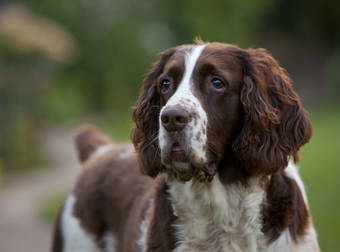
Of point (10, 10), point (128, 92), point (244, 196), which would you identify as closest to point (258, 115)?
point (244, 196)

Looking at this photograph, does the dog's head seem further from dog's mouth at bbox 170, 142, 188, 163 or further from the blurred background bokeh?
the blurred background bokeh

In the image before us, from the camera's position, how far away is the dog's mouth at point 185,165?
3.14m

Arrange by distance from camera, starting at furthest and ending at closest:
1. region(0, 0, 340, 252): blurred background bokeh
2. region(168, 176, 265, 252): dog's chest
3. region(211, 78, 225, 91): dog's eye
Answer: region(0, 0, 340, 252): blurred background bokeh
region(168, 176, 265, 252): dog's chest
region(211, 78, 225, 91): dog's eye

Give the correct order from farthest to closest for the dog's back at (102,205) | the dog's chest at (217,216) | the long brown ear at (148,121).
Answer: the dog's back at (102,205)
the long brown ear at (148,121)
the dog's chest at (217,216)

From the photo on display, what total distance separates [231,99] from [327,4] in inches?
1020

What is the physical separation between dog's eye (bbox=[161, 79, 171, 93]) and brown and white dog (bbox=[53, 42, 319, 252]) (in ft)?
0.04

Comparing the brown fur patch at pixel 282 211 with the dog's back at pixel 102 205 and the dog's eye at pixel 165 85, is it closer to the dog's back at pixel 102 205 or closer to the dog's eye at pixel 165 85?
the dog's eye at pixel 165 85

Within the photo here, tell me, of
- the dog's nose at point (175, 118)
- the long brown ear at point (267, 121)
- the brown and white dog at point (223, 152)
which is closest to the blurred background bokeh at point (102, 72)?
the brown and white dog at point (223, 152)

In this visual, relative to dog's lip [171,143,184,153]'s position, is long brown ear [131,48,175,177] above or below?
above

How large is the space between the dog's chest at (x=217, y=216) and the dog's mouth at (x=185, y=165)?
6.8 inches

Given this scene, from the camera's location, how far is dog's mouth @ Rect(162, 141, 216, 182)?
3143mm

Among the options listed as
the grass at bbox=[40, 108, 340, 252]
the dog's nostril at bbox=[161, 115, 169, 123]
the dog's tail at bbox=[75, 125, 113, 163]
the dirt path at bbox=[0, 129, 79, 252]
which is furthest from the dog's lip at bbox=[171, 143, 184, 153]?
the dirt path at bbox=[0, 129, 79, 252]

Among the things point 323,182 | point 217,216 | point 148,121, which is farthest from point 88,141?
point 323,182

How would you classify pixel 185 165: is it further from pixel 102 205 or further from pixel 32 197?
pixel 32 197
